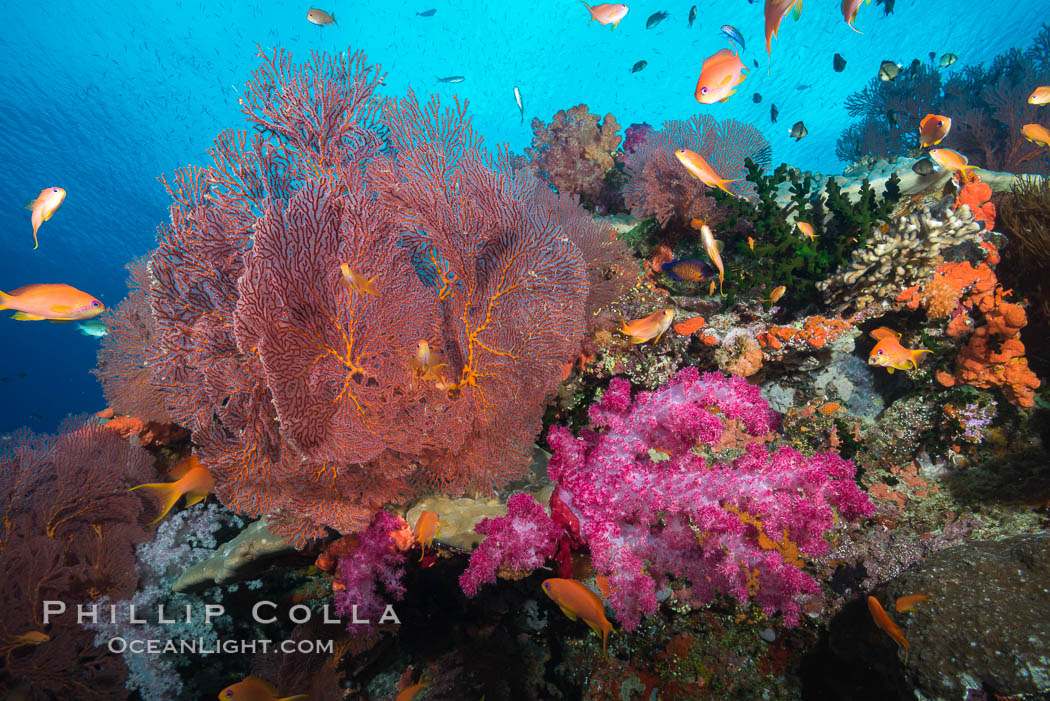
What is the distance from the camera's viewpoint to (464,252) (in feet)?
11.4

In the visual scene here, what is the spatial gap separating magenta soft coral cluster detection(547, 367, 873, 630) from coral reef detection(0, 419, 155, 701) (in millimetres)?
5030

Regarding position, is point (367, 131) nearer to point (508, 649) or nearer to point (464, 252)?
point (464, 252)

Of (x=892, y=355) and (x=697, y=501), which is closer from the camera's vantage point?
(x=697, y=501)

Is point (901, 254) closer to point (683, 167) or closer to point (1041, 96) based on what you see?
point (683, 167)

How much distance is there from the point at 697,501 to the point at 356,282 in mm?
2783

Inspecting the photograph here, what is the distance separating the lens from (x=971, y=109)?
1079cm

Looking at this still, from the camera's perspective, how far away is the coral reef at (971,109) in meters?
9.85

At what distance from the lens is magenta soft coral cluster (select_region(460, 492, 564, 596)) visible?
2.99 metres

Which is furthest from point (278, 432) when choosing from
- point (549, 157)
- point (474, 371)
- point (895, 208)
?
point (549, 157)

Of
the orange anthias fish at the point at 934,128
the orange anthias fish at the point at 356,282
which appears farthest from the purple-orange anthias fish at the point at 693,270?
the orange anthias fish at the point at 356,282

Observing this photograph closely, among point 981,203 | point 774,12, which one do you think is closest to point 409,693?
point 774,12

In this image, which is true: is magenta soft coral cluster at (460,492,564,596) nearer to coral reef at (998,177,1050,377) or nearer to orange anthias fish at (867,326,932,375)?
orange anthias fish at (867,326,932,375)

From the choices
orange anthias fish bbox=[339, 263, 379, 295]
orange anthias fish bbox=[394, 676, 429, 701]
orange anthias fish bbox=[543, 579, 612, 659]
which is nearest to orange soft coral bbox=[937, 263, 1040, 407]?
orange anthias fish bbox=[543, 579, 612, 659]

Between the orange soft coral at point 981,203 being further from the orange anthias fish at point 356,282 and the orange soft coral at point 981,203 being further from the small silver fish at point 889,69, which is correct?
the small silver fish at point 889,69
